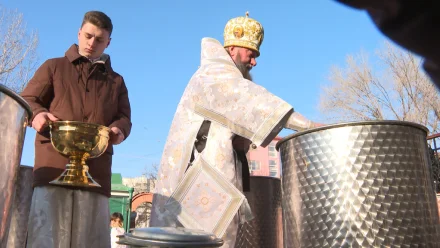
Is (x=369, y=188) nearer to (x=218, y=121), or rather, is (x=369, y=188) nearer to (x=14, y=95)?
(x=218, y=121)

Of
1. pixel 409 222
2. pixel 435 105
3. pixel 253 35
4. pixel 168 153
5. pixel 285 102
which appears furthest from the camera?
pixel 435 105

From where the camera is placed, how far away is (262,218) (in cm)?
301

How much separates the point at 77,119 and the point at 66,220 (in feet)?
1.61

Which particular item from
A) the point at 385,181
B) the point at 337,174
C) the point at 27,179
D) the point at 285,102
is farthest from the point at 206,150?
A: the point at 27,179

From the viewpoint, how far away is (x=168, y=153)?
2.28 metres

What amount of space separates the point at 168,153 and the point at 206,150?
0.21 meters

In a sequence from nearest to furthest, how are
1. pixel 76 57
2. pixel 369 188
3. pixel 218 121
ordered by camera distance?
1. pixel 369 188
2. pixel 218 121
3. pixel 76 57

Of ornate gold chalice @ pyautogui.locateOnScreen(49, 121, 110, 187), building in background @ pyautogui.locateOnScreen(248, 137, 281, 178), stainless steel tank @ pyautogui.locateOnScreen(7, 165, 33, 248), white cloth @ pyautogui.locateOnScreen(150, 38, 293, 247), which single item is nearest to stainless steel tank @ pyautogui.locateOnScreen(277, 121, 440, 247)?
white cloth @ pyautogui.locateOnScreen(150, 38, 293, 247)

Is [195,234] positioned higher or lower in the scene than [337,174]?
lower

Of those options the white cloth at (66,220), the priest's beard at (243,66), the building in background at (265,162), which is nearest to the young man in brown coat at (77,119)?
the white cloth at (66,220)

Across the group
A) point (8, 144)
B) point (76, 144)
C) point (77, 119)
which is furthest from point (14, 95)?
point (77, 119)

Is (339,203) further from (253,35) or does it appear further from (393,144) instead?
(253,35)

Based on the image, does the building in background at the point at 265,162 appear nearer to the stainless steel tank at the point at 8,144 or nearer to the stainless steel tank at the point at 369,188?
the stainless steel tank at the point at 369,188

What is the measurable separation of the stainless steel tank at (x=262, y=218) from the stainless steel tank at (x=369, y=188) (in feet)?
3.56
